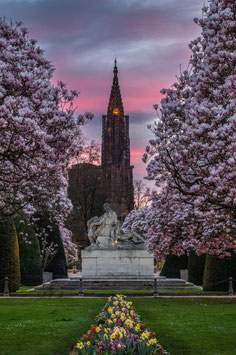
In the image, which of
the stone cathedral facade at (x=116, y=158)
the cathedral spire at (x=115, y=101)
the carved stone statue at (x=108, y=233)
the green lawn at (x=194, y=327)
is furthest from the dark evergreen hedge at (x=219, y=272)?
the cathedral spire at (x=115, y=101)

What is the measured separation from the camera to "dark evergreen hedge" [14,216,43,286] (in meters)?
28.0

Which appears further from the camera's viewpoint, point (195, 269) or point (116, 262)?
point (195, 269)

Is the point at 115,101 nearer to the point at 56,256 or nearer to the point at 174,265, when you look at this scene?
the point at 56,256

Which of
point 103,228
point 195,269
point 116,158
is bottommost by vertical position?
point 195,269

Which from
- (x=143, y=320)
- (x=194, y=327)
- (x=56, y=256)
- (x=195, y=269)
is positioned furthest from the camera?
(x=56, y=256)

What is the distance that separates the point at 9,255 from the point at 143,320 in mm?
13188

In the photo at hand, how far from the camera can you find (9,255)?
23688 mm

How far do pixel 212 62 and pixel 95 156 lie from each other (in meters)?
44.6

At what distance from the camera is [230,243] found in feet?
59.2

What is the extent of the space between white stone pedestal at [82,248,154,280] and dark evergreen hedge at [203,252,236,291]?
470 centimetres

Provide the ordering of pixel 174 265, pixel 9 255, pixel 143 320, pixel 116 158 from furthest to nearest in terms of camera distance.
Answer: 1. pixel 116 158
2. pixel 174 265
3. pixel 9 255
4. pixel 143 320

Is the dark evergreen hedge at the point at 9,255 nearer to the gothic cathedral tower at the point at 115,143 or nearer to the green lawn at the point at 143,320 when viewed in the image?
the green lawn at the point at 143,320

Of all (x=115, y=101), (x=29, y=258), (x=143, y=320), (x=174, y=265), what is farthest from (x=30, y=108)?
(x=115, y=101)

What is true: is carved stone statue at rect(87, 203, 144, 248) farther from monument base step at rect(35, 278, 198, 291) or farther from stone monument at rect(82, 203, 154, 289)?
monument base step at rect(35, 278, 198, 291)
